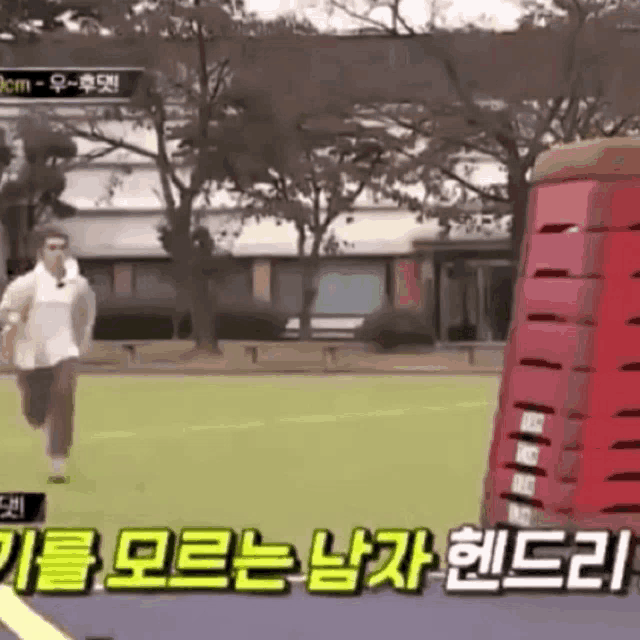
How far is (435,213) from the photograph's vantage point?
144ft

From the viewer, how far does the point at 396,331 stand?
4494cm

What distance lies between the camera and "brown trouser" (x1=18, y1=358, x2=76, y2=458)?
14547 mm

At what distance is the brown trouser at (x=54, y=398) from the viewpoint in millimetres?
14547

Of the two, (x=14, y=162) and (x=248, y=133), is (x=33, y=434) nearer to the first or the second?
(x=248, y=133)

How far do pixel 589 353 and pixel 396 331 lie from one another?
3596 cm

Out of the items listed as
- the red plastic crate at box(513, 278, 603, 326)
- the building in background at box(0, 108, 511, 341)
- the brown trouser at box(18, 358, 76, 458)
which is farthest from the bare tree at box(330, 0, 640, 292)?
the red plastic crate at box(513, 278, 603, 326)

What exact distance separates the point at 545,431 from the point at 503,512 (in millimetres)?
637

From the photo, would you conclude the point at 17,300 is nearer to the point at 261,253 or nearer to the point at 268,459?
the point at 268,459

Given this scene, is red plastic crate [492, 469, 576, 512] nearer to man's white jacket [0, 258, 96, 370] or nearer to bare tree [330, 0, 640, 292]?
man's white jacket [0, 258, 96, 370]

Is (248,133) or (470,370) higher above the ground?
(248,133)

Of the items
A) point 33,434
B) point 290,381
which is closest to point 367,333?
point 290,381

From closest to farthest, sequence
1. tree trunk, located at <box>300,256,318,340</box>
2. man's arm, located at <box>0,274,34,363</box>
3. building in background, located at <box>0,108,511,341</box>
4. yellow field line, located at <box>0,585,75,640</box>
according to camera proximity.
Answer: yellow field line, located at <box>0,585,75,640</box> < man's arm, located at <box>0,274,34,363</box> < tree trunk, located at <box>300,256,318,340</box> < building in background, located at <box>0,108,511,341</box>

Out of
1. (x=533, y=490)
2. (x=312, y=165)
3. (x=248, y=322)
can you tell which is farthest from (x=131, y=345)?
(x=533, y=490)

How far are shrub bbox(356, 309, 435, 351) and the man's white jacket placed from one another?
30.5 m
